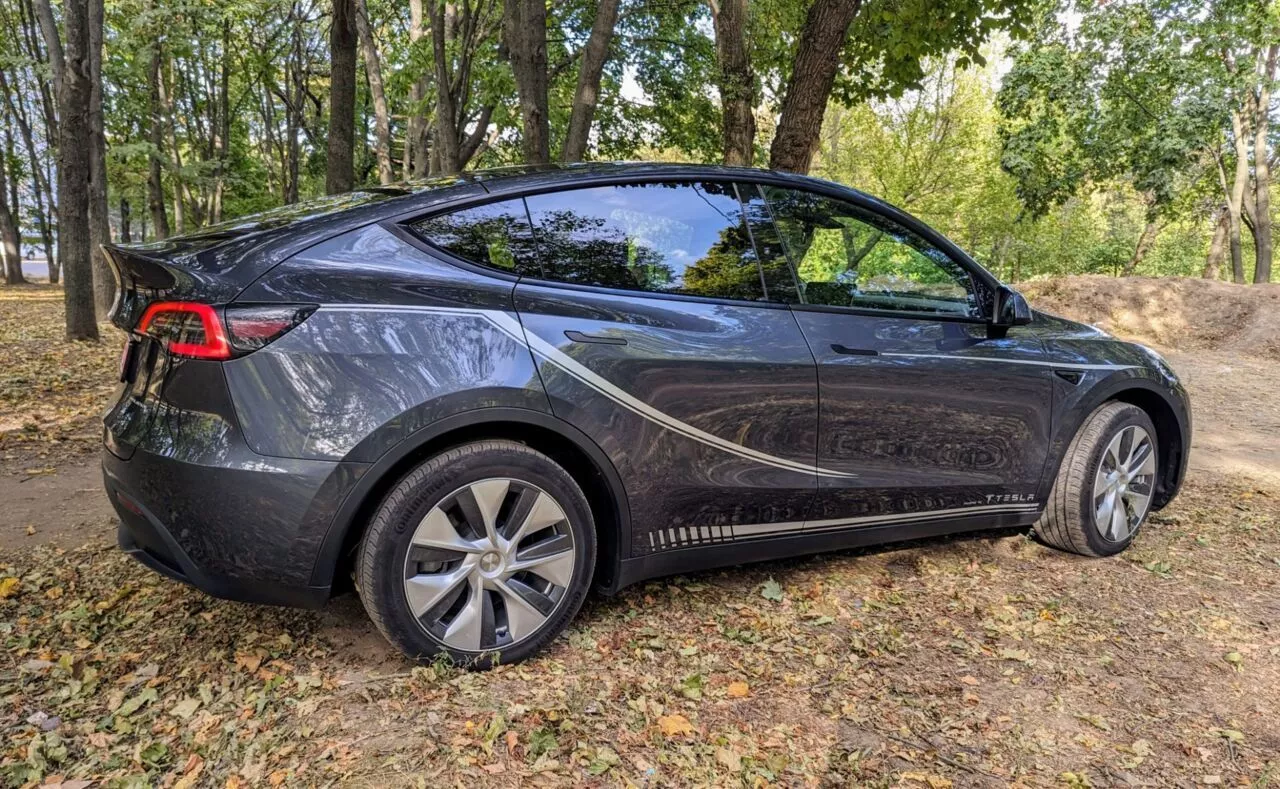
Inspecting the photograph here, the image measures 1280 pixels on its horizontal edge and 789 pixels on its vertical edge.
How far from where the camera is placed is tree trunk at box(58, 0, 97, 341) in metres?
7.76

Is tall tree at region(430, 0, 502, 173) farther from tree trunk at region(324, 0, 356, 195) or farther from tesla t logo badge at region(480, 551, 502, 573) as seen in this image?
tesla t logo badge at region(480, 551, 502, 573)

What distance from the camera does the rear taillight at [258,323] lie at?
6.98 ft

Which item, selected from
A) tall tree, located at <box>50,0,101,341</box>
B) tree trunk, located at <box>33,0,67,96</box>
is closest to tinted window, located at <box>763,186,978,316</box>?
tall tree, located at <box>50,0,101,341</box>

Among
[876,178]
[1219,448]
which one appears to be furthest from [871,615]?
[876,178]

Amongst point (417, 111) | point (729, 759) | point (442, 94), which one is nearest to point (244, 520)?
point (729, 759)

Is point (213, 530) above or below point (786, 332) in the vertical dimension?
below

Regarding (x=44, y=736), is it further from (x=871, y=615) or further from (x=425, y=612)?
(x=871, y=615)

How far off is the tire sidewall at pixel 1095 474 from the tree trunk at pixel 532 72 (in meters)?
5.09

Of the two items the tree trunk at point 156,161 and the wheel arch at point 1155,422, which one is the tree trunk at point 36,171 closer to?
the tree trunk at point 156,161

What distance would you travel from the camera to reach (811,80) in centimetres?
688

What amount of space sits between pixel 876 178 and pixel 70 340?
23692 mm

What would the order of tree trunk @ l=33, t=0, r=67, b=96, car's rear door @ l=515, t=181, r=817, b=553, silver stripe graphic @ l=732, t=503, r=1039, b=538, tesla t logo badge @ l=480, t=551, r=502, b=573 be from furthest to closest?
tree trunk @ l=33, t=0, r=67, b=96 → silver stripe graphic @ l=732, t=503, r=1039, b=538 → car's rear door @ l=515, t=181, r=817, b=553 → tesla t logo badge @ l=480, t=551, r=502, b=573

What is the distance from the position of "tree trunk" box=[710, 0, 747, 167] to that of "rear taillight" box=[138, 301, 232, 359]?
6.80 metres

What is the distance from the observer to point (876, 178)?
26.3 m
